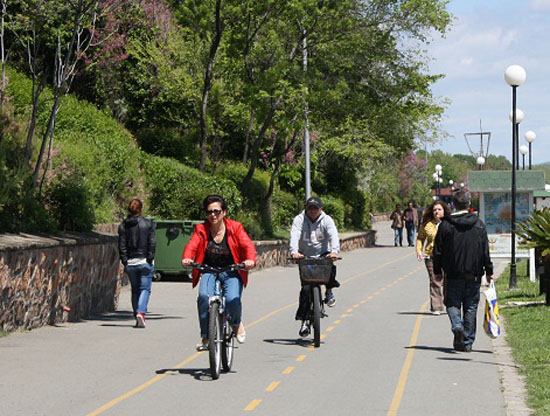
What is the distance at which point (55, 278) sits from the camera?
1430cm

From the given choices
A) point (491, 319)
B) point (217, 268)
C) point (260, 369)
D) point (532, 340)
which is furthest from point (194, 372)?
point (532, 340)

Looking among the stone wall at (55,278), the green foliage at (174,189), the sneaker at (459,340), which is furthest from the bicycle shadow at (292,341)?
the green foliage at (174,189)

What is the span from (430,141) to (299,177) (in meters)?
5.68

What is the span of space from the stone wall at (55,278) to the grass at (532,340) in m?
6.24

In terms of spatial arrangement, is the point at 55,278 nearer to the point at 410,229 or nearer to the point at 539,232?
the point at 539,232

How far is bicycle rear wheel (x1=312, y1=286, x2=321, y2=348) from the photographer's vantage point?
39.0 feet

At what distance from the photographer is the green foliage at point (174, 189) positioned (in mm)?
27031

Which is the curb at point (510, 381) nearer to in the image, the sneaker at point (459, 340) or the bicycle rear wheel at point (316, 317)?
the sneaker at point (459, 340)

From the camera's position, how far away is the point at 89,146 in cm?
2353

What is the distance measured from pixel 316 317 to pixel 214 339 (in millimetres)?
2636

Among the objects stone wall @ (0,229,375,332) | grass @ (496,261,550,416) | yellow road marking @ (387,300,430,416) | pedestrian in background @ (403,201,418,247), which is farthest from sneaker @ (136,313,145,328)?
pedestrian in background @ (403,201,418,247)

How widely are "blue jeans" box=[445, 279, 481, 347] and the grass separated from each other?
0.57 metres

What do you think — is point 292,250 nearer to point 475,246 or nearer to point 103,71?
point 475,246

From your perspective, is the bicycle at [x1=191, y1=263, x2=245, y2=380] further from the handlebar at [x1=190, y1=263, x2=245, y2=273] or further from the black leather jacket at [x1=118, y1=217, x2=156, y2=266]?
the black leather jacket at [x1=118, y1=217, x2=156, y2=266]
